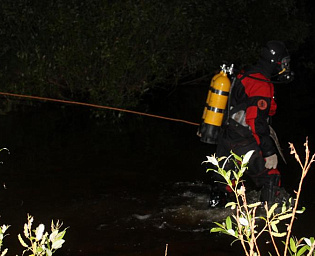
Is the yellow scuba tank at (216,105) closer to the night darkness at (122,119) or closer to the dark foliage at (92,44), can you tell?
the night darkness at (122,119)

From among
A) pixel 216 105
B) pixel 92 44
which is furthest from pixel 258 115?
pixel 92 44

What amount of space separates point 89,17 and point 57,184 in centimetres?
652

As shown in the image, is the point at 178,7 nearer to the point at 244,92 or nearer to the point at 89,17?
the point at 89,17

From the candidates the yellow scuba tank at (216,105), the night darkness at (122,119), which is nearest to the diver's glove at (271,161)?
the yellow scuba tank at (216,105)

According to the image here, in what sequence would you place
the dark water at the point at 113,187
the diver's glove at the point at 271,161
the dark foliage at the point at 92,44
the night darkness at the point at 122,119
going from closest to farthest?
the dark water at the point at 113,187 < the diver's glove at the point at 271,161 < the night darkness at the point at 122,119 < the dark foliage at the point at 92,44

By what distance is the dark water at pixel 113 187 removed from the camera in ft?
18.4

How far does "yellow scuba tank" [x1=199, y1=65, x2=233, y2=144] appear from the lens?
5.88 meters

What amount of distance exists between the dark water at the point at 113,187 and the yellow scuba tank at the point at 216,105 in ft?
2.96

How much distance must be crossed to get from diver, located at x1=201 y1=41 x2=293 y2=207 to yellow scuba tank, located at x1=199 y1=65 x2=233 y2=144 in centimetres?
6

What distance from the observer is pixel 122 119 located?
40.1 ft

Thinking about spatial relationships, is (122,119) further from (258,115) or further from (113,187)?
(258,115)

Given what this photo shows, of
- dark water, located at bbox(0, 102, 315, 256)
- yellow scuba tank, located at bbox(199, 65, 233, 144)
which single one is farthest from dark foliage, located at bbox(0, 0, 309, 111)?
yellow scuba tank, located at bbox(199, 65, 233, 144)

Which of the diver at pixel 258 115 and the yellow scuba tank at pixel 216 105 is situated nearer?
the diver at pixel 258 115

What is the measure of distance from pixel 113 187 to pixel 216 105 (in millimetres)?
2040
